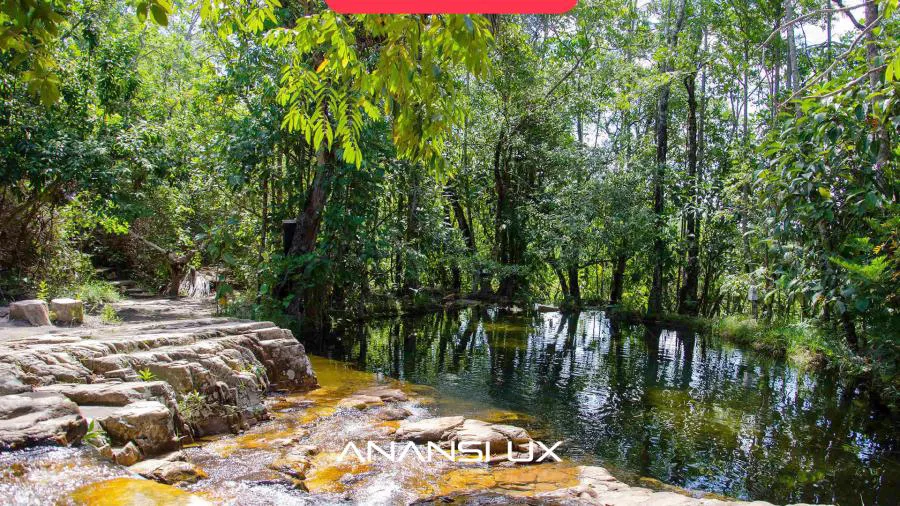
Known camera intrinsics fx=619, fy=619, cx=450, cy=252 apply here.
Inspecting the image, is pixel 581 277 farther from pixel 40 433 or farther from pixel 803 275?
pixel 40 433

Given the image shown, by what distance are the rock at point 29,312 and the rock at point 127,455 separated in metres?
3.34

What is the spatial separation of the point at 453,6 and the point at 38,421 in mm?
3350

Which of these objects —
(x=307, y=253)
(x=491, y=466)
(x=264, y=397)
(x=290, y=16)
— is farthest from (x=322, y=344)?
(x=491, y=466)

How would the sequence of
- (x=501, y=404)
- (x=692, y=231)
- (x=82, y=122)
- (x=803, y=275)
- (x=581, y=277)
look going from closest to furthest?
(x=501, y=404), (x=803, y=275), (x=82, y=122), (x=692, y=231), (x=581, y=277)

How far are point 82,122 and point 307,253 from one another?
3841mm

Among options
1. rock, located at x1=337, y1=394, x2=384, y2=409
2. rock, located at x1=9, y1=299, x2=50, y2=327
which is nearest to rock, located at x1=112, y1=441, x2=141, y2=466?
rock, located at x1=337, y1=394, x2=384, y2=409

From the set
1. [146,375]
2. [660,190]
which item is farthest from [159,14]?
[660,190]

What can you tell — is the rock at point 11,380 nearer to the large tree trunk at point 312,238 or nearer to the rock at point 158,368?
the rock at point 158,368

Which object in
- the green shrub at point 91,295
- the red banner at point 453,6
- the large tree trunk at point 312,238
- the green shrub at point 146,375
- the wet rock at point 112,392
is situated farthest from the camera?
the large tree trunk at point 312,238

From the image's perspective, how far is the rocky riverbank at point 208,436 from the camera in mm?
3188

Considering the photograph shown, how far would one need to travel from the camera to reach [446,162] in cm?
290

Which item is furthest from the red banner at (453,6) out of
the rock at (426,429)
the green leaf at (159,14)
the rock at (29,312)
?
the rock at (29,312)

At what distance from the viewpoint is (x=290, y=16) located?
10.5 m

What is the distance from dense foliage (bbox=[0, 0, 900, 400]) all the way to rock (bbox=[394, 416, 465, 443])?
2543 mm
